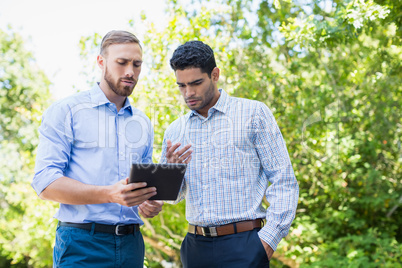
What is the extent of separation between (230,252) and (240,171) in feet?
1.60

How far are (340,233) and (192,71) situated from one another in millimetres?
6384

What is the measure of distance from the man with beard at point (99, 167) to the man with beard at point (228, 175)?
0.30 meters

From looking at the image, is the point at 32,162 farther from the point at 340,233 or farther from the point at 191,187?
the point at 191,187

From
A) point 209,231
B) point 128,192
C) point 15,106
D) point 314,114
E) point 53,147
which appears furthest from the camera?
point 15,106

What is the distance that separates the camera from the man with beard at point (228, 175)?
2.37 m

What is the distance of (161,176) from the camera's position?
6.72 ft

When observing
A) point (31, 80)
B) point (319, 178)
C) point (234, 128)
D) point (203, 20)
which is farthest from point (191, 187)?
point (31, 80)

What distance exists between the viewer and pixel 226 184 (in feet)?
8.13

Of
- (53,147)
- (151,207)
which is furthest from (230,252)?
(53,147)

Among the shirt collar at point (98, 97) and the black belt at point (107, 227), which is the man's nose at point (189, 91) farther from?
the black belt at point (107, 227)

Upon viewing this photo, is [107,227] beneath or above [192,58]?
beneath

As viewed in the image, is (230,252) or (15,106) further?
(15,106)

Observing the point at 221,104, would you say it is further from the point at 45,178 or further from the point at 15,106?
the point at 15,106

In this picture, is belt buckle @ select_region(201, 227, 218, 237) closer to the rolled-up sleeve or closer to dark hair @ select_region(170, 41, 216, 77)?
the rolled-up sleeve
